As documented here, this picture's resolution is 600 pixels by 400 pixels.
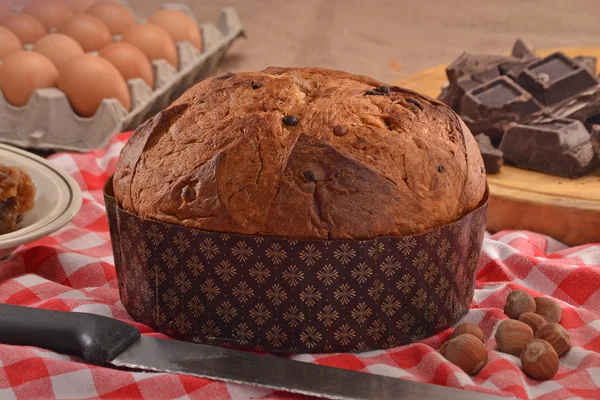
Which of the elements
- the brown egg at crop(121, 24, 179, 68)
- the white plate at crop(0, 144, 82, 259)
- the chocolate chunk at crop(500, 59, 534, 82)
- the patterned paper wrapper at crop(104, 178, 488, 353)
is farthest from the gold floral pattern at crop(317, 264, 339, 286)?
the brown egg at crop(121, 24, 179, 68)

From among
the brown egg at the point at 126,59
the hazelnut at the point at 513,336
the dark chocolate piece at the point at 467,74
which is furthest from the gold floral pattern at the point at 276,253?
the brown egg at the point at 126,59

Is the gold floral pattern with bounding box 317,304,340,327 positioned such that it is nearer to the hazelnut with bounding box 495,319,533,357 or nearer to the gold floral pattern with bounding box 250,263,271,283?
the gold floral pattern with bounding box 250,263,271,283

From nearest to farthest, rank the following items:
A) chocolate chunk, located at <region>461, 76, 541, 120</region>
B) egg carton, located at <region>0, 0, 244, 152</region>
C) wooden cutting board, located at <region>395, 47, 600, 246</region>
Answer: wooden cutting board, located at <region>395, 47, 600, 246</region> < chocolate chunk, located at <region>461, 76, 541, 120</region> < egg carton, located at <region>0, 0, 244, 152</region>

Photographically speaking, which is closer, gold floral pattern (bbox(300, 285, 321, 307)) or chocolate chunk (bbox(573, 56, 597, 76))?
gold floral pattern (bbox(300, 285, 321, 307))

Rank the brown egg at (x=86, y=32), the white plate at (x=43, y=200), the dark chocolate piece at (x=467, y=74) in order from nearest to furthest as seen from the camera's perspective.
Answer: the white plate at (x=43, y=200)
the dark chocolate piece at (x=467, y=74)
the brown egg at (x=86, y=32)

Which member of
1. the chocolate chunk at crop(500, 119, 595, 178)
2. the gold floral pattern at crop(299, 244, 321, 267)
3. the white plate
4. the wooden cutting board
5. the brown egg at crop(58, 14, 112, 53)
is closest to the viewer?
the gold floral pattern at crop(299, 244, 321, 267)

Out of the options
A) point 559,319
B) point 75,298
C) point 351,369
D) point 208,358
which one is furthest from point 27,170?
point 559,319

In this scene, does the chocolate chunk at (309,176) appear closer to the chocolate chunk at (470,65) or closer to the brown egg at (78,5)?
the chocolate chunk at (470,65)

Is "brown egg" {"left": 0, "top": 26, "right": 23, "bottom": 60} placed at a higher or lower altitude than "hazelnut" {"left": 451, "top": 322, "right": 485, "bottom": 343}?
lower
